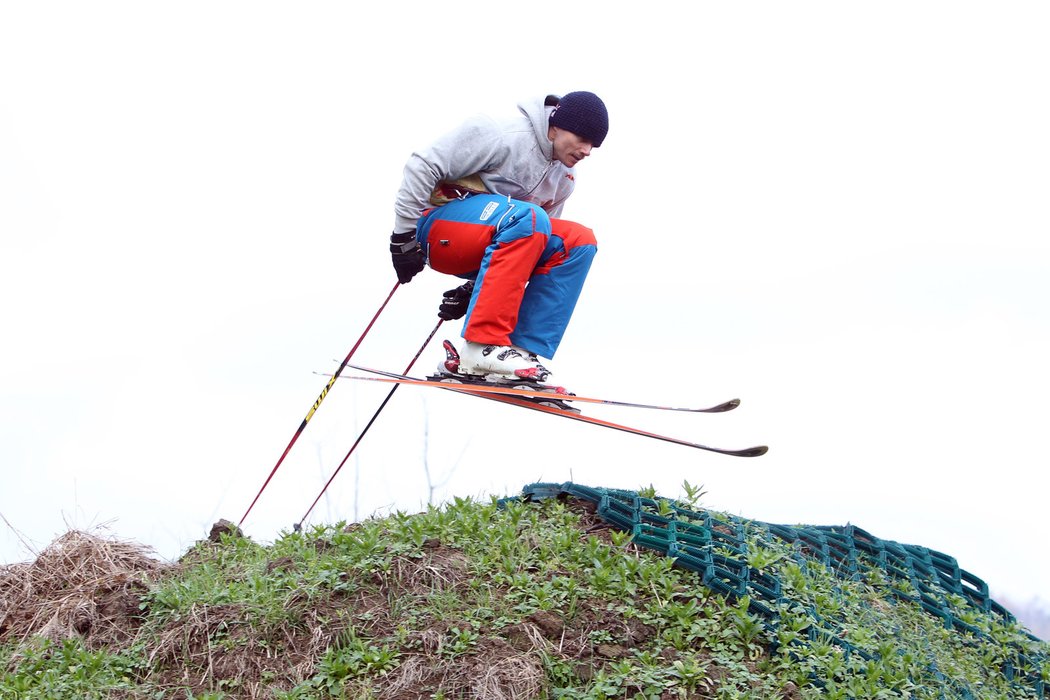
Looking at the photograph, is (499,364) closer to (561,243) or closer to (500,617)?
(561,243)

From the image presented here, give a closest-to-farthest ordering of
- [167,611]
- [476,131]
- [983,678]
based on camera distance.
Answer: [167,611] → [983,678] → [476,131]

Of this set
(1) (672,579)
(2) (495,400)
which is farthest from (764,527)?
(2) (495,400)

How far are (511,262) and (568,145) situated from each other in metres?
0.81

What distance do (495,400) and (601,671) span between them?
6.51 feet

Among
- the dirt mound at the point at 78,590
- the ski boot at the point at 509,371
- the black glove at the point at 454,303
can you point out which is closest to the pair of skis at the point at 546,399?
the ski boot at the point at 509,371

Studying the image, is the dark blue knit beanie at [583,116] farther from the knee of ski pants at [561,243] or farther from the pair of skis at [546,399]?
the pair of skis at [546,399]

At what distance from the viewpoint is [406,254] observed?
6168mm

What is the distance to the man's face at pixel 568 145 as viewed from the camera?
6.01 m

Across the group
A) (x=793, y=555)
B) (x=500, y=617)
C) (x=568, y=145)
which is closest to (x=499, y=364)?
(x=568, y=145)

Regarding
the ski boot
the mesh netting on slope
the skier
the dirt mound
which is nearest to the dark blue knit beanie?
the skier

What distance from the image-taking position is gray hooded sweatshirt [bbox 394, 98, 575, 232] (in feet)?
19.3

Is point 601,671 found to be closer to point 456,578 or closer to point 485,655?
point 485,655

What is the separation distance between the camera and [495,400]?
5.89 m

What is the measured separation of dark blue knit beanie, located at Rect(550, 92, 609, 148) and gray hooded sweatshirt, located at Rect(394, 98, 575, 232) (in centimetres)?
11
